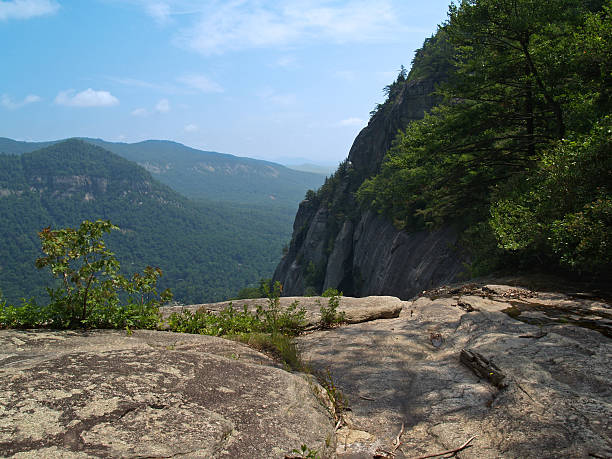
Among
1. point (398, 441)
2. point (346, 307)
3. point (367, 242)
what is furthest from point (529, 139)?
point (367, 242)

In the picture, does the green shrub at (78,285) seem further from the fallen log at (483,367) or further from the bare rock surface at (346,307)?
the fallen log at (483,367)

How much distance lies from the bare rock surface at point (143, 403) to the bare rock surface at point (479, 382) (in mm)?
660

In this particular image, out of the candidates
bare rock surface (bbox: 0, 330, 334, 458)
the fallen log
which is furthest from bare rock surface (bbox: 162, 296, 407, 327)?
bare rock surface (bbox: 0, 330, 334, 458)

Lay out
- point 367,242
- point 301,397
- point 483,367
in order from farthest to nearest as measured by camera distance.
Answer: point 367,242 < point 483,367 < point 301,397

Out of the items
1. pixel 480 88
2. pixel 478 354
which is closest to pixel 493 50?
pixel 480 88

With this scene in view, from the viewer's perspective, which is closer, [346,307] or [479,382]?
[479,382]

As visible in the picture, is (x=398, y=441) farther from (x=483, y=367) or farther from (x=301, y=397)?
(x=483, y=367)

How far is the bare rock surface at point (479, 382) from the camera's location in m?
3.09

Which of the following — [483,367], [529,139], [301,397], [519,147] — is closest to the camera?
[301,397]

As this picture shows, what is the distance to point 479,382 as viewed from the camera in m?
4.25

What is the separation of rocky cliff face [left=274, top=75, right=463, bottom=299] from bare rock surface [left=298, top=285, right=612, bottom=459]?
9750 mm

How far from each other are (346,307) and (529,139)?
10.2 m

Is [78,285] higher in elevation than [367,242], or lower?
higher

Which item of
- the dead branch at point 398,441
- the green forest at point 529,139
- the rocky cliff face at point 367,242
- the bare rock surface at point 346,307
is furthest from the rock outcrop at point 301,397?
the rocky cliff face at point 367,242
